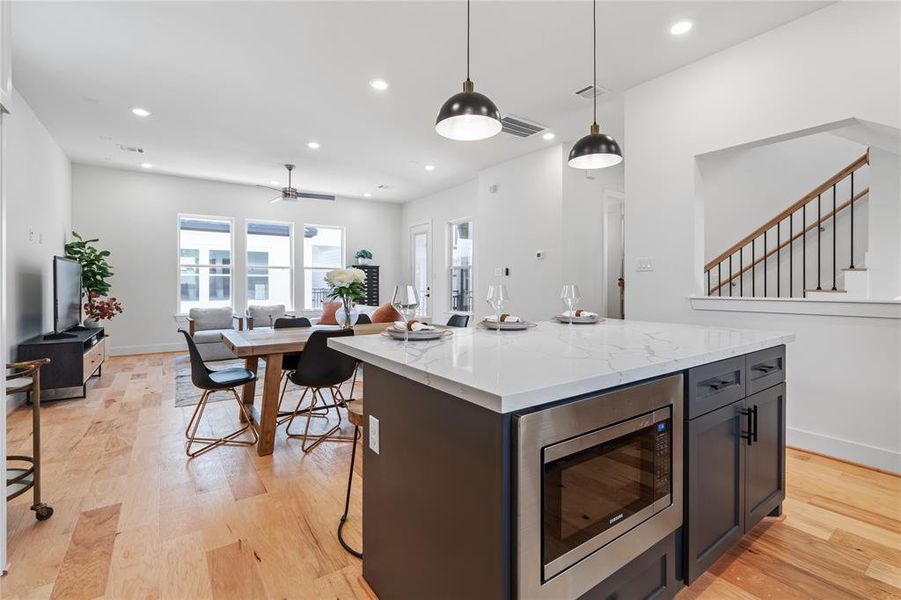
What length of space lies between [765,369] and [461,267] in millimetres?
5906

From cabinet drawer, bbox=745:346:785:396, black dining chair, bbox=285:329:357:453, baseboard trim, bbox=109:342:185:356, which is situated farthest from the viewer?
baseboard trim, bbox=109:342:185:356

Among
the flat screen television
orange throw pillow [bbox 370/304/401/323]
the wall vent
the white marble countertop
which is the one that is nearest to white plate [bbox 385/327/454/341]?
the white marble countertop

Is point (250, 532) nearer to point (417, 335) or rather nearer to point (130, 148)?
point (417, 335)

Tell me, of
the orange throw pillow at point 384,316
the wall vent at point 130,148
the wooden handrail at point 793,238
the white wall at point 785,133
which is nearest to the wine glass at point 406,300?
the white wall at point 785,133

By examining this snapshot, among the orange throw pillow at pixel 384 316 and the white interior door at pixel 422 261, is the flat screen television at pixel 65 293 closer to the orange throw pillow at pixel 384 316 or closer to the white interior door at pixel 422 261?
the orange throw pillow at pixel 384 316

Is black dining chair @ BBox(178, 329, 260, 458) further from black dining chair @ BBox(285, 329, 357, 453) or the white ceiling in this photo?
the white ceiling

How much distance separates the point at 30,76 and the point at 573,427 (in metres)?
5.11

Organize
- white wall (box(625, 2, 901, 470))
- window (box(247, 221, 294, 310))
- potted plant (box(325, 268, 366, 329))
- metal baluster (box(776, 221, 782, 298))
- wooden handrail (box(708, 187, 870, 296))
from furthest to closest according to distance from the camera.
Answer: window (box(247, 221, 294, 310)), metal baluster (box(776, 221, 782, 298)), wooden handrail (box(708, 187, 870, 296)), potted plant (box(325, 268, 366, 329)), white wall (box(625, 2, 901, 470))

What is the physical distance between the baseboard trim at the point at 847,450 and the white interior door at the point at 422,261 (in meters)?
6.01

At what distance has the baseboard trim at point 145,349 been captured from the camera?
648 centimetres

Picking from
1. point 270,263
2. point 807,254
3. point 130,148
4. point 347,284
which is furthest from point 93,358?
point 807,254

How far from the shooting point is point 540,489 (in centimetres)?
99

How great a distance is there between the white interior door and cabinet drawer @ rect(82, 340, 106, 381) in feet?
15.7

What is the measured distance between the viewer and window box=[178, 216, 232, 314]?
7039mm
